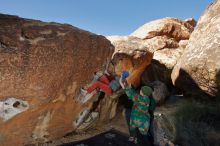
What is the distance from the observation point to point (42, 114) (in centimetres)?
538

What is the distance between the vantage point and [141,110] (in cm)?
538

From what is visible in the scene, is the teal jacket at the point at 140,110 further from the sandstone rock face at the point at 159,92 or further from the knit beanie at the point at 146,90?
the sandstone rock face at the point at 159,92

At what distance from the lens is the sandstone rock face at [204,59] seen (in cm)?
870

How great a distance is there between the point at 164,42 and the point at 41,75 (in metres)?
8.26

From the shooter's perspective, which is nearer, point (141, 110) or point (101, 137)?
point (141, 110)

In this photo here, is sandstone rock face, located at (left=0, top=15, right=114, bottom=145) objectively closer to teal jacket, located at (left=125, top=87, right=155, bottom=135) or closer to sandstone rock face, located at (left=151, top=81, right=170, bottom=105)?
teal jacket, located at (left=125, top=87, right=155, bottom=135)

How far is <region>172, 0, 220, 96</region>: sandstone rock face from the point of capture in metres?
8.70

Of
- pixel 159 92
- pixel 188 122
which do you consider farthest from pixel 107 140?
pixel 159 92

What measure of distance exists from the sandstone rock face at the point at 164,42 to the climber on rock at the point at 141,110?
5249 millimetres

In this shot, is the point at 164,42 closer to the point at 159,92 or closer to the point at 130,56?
the point at 159,92

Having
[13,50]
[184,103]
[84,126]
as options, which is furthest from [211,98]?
[13,50]

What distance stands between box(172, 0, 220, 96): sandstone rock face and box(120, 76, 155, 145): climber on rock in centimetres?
406

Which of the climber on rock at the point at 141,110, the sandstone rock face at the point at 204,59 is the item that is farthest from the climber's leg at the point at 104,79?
the sandstone rock face at the point at 204,59

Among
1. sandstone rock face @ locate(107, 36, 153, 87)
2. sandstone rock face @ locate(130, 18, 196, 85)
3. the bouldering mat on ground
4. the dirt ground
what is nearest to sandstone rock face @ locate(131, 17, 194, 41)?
sandstone rock face @ locate(130, 18, 196, 85)
